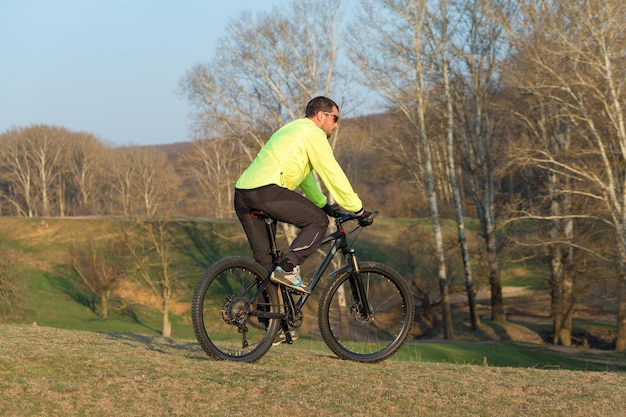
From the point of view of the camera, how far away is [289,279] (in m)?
6.95

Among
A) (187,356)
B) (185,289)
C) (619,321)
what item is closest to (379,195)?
(185,289)

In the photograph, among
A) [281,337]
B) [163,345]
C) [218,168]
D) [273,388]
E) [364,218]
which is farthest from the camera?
[218,168]

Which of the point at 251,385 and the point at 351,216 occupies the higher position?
the point at 351,216

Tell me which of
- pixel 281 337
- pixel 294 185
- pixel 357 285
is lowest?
pixel 281 337

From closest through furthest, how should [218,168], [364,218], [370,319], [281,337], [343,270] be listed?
[364,218], [281,337], [343,270], [370,319], [218,168]

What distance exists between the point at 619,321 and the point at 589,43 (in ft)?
37.8

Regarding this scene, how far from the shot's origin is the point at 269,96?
38.5 metres

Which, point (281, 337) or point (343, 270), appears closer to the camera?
point (281, 337)

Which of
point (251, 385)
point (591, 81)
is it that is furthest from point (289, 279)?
point (591, 81)

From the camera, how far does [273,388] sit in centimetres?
575

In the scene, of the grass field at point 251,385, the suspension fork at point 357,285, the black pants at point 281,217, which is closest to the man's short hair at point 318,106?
the black pants at point 281,217

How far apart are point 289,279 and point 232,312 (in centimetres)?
59

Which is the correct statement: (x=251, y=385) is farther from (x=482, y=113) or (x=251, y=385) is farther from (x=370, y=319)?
(x=482, y=113)

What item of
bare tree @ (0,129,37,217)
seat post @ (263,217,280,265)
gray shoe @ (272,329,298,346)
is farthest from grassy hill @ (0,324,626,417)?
bare tree @ (0,129,37,217)
